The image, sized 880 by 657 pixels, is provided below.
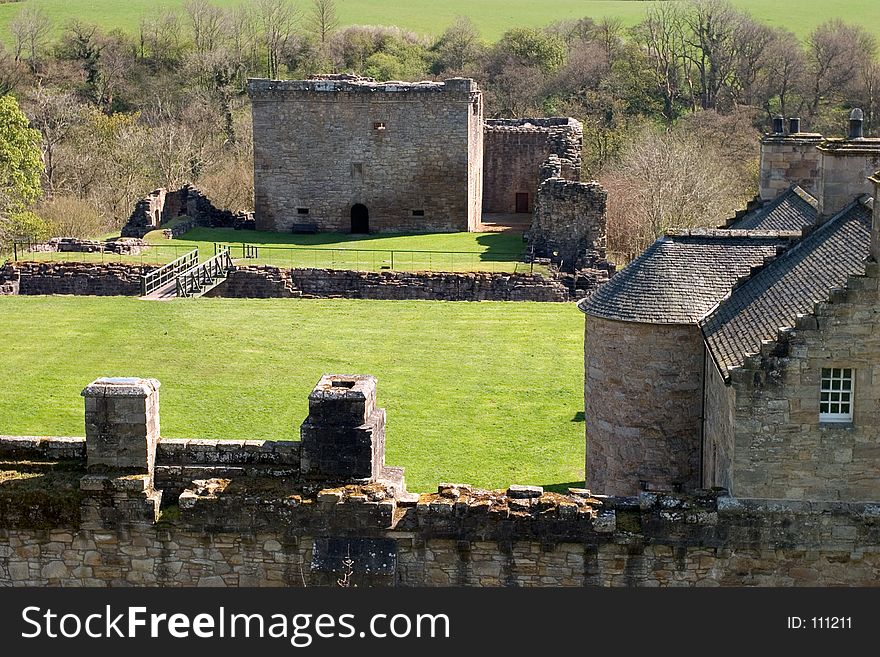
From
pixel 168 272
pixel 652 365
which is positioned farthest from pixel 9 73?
pixel 652 365

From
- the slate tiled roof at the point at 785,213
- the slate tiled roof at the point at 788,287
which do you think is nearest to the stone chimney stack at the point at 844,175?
the slate tiled roof at the point at 788,287

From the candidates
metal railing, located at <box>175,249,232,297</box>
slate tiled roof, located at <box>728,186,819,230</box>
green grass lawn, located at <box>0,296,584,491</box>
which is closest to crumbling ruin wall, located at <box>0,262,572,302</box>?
metal railing, located at <box>175,249,232,297</box>

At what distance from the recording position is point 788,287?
15.2 metres

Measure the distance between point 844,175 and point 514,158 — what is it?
34427mm

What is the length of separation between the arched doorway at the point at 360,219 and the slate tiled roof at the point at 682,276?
29.4 metres

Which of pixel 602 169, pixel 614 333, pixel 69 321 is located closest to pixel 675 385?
pixel 614 333

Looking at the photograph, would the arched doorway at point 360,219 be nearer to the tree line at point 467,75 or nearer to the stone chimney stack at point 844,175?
the tree line at point 467,75

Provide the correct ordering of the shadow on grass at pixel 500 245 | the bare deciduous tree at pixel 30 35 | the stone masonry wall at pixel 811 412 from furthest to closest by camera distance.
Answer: the bare deciduous tree at pixel 30 35
the shadow on grass at pixel 500 245
the stone masonry wall at pixel 811 412

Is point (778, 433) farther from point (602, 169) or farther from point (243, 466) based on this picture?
point (602, 169)

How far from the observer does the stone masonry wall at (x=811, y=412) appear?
12.5m

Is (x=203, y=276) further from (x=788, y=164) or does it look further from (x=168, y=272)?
(x=788, y=164)

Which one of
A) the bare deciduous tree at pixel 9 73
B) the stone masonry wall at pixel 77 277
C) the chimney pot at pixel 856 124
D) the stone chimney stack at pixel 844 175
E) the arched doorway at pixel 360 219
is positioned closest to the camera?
the stone chimney stack at pixel 844 175

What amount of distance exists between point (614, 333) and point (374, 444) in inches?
198

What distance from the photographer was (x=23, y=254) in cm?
3972
